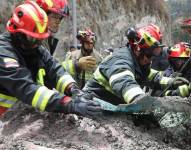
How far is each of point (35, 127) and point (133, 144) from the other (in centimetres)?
83

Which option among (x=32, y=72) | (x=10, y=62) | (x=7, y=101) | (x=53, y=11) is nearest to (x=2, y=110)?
(x=7, y=101)

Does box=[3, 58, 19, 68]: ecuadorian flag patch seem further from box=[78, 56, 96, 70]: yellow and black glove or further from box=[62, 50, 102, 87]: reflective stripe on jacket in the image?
box=[62, 50, 102, 87]: reflective stripe on jacket

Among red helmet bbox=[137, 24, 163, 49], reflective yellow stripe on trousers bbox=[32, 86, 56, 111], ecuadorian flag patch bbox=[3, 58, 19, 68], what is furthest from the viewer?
red helmet bbox=[137, 24, 163, 49]

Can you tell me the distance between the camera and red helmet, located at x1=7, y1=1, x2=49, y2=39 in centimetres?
409

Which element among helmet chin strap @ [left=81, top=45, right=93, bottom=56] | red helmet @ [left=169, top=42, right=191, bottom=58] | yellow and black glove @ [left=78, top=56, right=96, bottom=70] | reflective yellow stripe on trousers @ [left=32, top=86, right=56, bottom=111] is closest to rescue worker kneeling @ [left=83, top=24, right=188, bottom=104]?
yellow and black glove @ [left=78, top=56, right=96, bottom=70]

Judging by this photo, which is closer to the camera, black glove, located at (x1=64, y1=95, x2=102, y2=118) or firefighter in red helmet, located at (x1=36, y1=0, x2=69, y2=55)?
black glove, located at (x1=64, y1=95, x2=102, y2=118)

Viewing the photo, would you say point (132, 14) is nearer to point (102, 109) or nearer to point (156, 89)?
point (156, 89)

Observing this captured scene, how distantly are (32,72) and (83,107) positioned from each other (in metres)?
0.88

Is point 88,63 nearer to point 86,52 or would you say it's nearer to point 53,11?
point 53,11

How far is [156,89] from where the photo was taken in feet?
20.0

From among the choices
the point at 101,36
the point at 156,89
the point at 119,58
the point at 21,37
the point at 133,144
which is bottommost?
the point at 101,36

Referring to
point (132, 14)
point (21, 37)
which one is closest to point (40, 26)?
point (21, 37)

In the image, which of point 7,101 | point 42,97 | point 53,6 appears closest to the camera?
point 42,97

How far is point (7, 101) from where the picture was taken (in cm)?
421
